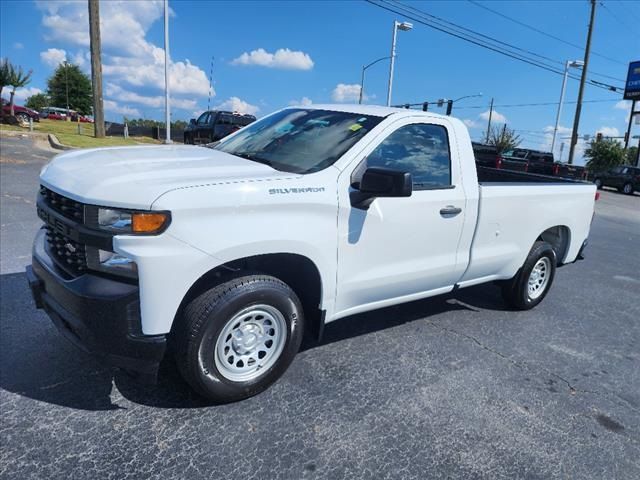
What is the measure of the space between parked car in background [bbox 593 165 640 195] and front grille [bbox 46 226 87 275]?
30650 millimetres

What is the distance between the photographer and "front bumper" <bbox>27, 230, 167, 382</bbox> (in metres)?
2.50

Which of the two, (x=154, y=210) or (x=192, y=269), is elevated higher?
(x=154, y=210)

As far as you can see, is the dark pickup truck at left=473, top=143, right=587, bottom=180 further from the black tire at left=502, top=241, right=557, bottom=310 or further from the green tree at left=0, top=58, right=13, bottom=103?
the green tree at left=0, top=58, right=13, bottom=103

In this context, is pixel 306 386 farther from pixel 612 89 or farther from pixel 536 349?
pixel 612 89

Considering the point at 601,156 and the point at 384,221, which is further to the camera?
the point at 601,156

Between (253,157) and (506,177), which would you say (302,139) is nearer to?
(253,157)

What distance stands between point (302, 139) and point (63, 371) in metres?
2.26

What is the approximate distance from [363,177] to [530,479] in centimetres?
190

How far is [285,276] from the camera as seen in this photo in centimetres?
335

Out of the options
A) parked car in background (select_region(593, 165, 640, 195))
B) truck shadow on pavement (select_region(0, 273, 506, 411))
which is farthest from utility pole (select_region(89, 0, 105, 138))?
parked car in background (select_region(593, 165, 640, 195))

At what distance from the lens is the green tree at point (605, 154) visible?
1940 inches

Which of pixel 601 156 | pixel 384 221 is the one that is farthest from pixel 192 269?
pixel 601 156

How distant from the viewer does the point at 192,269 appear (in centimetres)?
261

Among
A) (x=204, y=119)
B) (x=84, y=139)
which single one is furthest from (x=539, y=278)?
(x=204, y=119)
